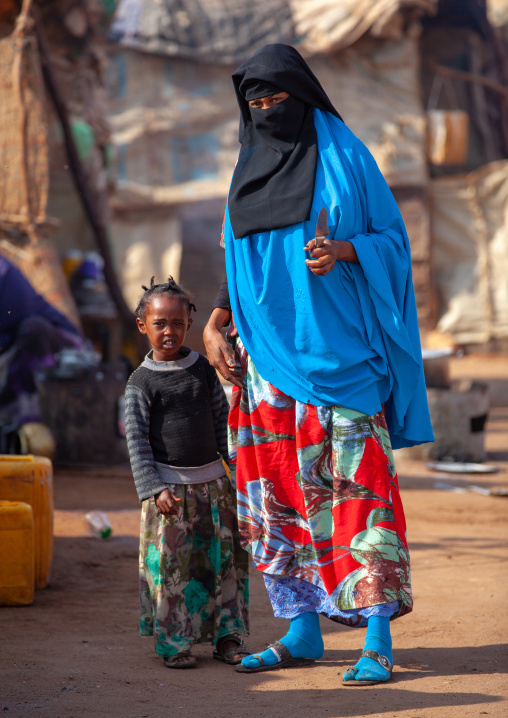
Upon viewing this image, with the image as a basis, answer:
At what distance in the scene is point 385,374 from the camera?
267 cm

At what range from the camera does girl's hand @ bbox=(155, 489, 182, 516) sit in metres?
2.68

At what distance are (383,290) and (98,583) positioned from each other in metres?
1.98

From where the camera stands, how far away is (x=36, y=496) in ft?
12.1

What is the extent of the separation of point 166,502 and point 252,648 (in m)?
0.67

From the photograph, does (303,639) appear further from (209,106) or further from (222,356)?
(209,106)

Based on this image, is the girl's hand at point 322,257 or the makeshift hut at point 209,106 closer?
the girl's hand at point 322,257

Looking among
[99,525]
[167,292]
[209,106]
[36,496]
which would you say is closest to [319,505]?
[167,292]

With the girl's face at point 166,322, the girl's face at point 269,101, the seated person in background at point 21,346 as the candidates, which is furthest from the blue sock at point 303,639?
the seated person in background at point 21,346

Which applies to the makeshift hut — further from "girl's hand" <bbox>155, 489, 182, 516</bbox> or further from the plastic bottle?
"girl's hand" <bbox>155, 489, 182, 516</bbox>

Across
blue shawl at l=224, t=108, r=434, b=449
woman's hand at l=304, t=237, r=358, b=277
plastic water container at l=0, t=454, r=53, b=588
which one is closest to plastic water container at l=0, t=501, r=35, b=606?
plastic water container at l=0, t=454, r=53, b=588

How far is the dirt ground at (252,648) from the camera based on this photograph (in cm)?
→ 235

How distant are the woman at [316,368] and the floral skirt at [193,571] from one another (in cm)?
13

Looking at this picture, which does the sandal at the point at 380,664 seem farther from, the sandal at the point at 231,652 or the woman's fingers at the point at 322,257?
the woman's fingers at the point at 322,257

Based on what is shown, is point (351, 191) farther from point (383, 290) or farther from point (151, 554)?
point (151, 554)
